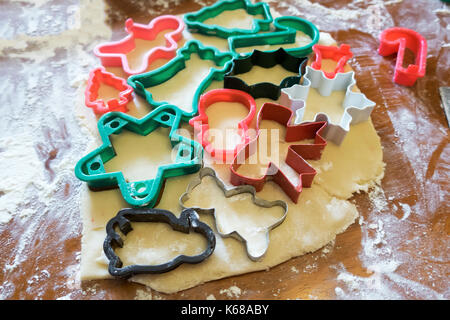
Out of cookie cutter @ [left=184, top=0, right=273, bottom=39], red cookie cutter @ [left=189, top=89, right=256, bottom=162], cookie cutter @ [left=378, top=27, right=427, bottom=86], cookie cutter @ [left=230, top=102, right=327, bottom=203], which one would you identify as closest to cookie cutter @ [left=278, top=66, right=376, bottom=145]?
cookie cutter @ [left=230, top=102, right=327, bottom=203]

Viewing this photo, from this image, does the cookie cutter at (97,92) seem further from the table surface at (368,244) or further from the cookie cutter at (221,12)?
the cookie cutter at (221,12)

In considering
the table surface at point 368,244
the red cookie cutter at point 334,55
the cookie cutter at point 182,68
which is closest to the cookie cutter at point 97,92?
the cookie cutter at point 182,68

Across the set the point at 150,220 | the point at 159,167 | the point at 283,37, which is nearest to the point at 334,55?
the point at 283,37

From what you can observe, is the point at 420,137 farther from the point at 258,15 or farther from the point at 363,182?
the point at 258,15

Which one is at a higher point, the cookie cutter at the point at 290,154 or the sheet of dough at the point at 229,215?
the cookie cutter at the point at 290,154

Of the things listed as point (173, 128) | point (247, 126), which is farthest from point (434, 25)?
point (173, 128)

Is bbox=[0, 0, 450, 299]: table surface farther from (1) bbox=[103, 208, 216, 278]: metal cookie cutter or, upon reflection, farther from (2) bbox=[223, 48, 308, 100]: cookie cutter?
(2) bbox=[223, 48, 308, 100]: cookie cutter

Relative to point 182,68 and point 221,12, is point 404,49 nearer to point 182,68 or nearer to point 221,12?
point 221,12
